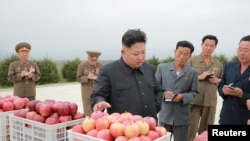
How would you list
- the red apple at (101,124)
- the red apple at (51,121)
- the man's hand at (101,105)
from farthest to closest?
the red apple at (51,121), the man's hand at (101,105), the red apple at (101,124)

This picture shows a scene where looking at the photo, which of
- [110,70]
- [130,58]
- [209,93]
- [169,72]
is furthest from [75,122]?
[209,93]

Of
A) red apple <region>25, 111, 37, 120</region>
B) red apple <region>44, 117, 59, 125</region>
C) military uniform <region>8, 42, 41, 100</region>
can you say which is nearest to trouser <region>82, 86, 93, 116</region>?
military uniform <region>8, 42, 41, 100</region>

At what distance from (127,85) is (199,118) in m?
2.52

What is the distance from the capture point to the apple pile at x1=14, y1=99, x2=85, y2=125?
265 cm

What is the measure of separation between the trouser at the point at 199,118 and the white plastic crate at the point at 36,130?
2.53 metres

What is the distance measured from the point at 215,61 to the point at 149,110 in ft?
8.34

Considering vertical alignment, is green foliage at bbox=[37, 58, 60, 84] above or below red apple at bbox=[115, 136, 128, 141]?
below

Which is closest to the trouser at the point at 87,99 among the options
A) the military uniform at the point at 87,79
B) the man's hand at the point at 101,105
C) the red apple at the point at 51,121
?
the military uniform at the point at 87,79

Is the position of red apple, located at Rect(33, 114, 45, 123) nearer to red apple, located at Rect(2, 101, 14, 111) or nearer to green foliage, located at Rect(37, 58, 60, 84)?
red apple, located at Rect(2, 101, 14, 111)

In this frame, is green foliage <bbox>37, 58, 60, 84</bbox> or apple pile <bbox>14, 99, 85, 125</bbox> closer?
apple pile <bbox>14, 99, 85, 125</bbox>

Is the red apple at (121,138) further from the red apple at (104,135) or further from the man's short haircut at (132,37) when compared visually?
the man's short haircut at (132,37)

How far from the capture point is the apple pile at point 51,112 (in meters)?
2.65

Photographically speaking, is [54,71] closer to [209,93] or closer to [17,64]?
[17,64]

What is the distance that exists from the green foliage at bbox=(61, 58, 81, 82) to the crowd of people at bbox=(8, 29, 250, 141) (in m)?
12.5
